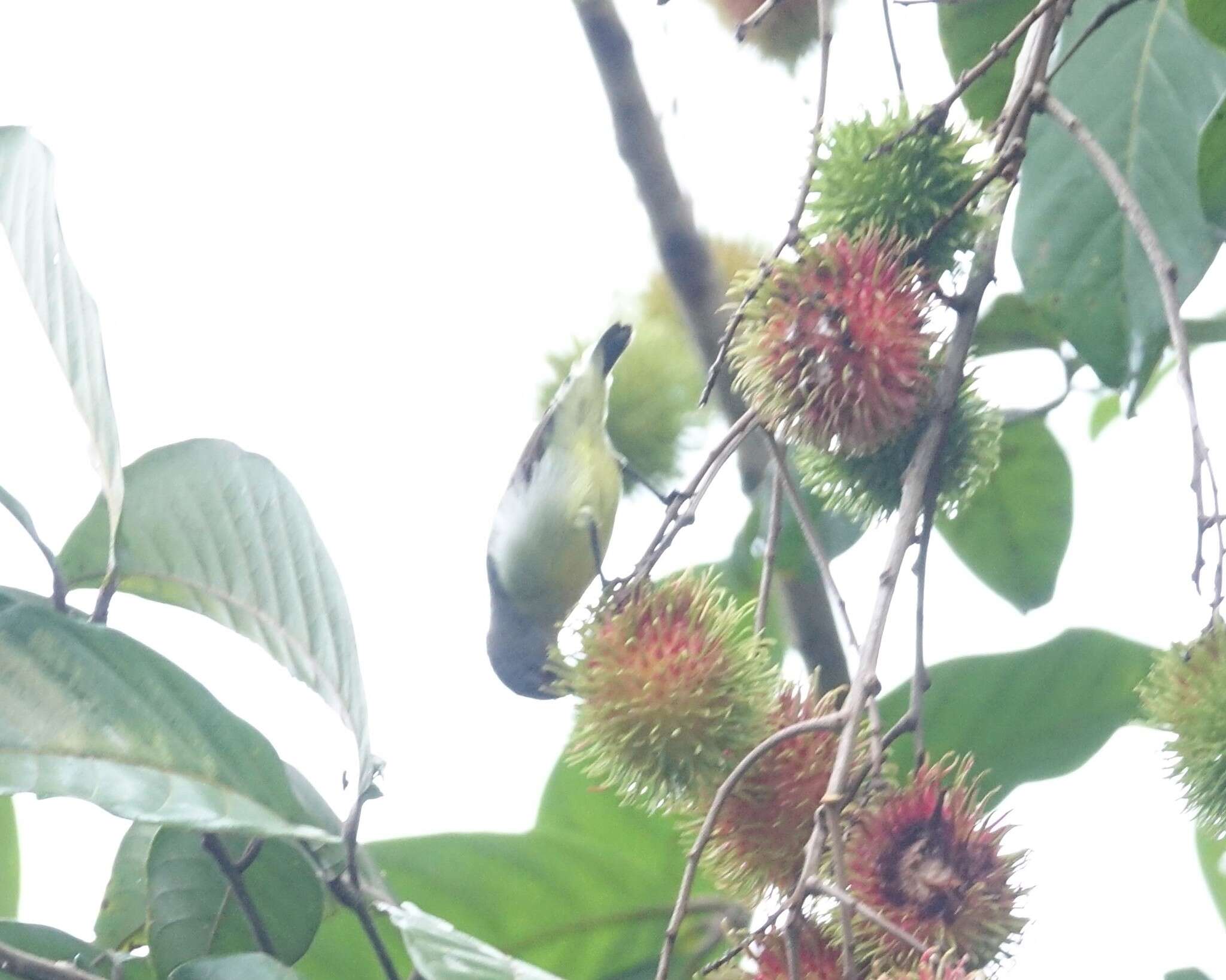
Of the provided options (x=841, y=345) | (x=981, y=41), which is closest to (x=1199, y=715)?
(x=841, y=345)

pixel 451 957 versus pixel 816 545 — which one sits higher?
pixel 816 545

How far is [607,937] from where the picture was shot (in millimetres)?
1146

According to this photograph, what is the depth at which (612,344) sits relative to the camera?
1.36 metres

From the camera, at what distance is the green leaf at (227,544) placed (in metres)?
0.88

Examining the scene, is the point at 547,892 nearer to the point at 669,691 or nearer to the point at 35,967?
the point at 669,691

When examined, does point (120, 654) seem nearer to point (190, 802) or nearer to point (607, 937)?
point (190, 802)

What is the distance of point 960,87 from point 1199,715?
0.36 meters

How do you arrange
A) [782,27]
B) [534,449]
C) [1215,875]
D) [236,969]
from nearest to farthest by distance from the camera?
[236,969], [782,27], [1215,875], [534,449]

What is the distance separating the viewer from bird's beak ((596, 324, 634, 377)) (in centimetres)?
136

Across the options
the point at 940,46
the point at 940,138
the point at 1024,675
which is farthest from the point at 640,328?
the point at 940,138

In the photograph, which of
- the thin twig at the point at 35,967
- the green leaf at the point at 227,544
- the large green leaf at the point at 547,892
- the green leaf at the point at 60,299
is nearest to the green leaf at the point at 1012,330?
the large green leaf at the point at 547,892

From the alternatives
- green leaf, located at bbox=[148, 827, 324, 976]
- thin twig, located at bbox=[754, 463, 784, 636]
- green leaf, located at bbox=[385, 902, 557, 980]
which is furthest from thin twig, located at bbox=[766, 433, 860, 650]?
green leaf, located at bbox=[148, 827, 324, 976]

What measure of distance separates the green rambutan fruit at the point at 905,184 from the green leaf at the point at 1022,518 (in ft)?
1.57

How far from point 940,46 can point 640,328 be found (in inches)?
18.8
